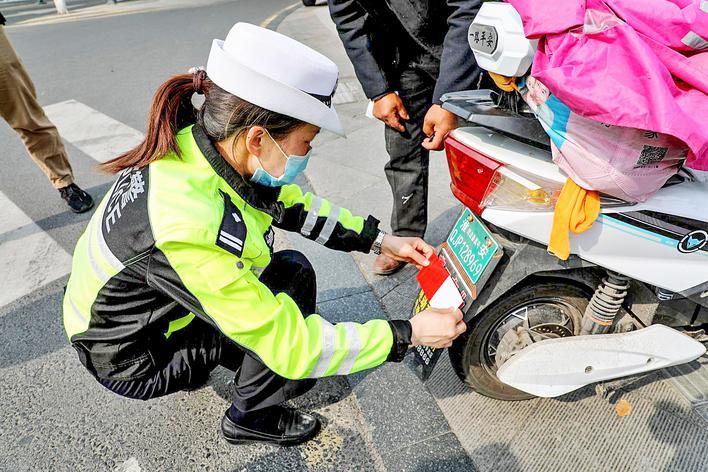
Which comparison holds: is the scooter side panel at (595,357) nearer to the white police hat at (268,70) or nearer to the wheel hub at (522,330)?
the wheel hub at (522,330)

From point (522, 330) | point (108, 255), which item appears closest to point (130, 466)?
point (108, 255)

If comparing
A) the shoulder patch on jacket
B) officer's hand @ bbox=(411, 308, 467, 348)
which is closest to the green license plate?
officer's hand @ bbox=(411, 308, 467, 348)

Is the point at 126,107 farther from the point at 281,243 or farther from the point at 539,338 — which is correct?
the point at 539,338

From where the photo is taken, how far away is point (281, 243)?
288 cm

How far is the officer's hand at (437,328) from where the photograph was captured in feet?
4.63

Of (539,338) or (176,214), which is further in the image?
(539,338)

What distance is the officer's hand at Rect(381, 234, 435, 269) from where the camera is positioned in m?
1.77

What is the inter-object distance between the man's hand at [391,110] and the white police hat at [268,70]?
0.81 meters

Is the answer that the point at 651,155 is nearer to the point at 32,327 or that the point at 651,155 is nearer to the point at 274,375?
the point at 274,375

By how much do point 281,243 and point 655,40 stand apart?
217 cm

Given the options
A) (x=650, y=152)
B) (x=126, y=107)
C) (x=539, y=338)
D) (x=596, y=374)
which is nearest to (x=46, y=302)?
(x=539, y=338)

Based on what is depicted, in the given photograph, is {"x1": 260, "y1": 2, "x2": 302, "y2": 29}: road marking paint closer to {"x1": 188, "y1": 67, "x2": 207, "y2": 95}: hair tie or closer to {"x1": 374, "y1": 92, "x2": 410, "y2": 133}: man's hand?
{"x1": 374, "y1": 92, "x2": 410, "y2": 133}: man's hand

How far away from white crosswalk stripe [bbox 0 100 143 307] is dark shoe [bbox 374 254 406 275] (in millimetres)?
1756

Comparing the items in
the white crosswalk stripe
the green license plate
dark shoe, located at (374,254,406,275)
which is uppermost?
the green license plate
